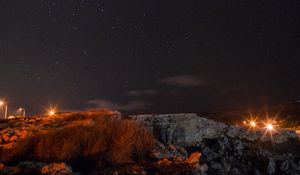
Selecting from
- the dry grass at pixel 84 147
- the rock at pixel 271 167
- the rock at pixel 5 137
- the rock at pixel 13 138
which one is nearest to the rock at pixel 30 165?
the dry grass at pixel 84 147

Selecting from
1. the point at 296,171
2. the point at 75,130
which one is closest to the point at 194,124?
the point at 296,171

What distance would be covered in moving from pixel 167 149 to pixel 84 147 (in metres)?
2.97

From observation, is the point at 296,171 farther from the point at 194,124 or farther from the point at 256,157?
the point at 194,124

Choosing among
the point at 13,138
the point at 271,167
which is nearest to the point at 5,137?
the point at 13,138

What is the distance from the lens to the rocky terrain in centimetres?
591

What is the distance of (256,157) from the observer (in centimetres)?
1093

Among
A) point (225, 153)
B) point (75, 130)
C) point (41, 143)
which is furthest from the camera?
point (225, 153)

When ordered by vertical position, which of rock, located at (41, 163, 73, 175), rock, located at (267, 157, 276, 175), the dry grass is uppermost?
the dry grass

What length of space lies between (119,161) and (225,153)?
20.7ft

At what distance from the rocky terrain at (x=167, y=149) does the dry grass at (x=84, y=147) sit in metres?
0.03

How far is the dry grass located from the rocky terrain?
3 cm

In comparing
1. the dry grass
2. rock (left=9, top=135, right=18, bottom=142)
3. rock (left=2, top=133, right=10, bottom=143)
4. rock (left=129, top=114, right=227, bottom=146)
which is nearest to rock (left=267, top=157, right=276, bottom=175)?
rock (left=129, top=114, right=227, bottom=146)

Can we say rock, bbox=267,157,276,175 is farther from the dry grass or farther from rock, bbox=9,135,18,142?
rock, bbox=9,135,18,142

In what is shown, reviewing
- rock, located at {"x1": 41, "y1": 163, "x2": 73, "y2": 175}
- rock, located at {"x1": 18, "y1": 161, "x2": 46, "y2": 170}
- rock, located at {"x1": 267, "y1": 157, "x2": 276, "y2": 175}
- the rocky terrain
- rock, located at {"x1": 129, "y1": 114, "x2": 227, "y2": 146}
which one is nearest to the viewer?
rock, located at {"x1": 41, "y1": 163, "x2": 73, "y2": 175}
